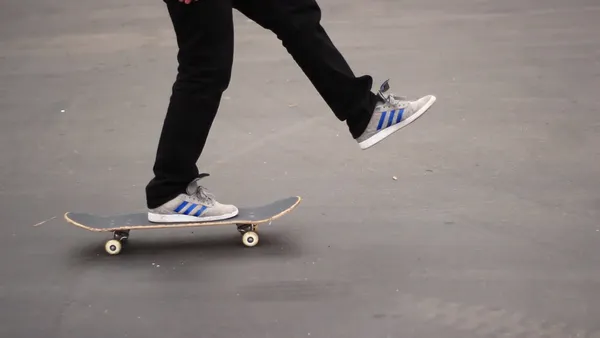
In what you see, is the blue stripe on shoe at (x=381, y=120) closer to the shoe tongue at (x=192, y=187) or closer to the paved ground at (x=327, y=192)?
the paved ground at (x=327, y=192)

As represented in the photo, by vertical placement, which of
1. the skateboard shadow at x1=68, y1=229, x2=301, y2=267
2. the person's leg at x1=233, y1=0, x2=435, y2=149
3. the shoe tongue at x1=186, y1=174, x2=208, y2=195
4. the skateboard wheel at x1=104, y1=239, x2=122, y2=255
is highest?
the person's leg at x1=233, y1=0, x2=435, y2=149

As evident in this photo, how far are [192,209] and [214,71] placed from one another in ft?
1.38

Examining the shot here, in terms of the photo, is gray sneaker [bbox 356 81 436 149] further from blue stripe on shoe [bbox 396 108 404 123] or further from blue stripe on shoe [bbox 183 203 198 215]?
blue stripe on shoe [bbox 183 203 198 215]

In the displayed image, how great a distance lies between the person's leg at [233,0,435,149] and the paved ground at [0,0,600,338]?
32cm

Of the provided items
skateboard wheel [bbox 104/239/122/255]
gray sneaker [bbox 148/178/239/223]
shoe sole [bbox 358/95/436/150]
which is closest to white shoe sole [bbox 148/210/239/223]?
gray sneaker [bbox 148/178/239/223]

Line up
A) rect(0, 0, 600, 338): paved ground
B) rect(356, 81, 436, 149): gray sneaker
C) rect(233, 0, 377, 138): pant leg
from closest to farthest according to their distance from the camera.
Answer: rect(0, 0, 600, 338): paved ground, rect(233, 0, 377, 138): pant leg, rect(356, 81, 436, 149): gray sneaker

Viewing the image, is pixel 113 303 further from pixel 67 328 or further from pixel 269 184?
pixel 269 184

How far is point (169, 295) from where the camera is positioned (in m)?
2.14

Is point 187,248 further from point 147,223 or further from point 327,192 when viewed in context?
point 327,192

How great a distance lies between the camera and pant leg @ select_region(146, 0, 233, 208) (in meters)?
2.10

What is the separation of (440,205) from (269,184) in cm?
55

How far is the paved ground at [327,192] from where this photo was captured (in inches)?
80.6

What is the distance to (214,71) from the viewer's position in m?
2.15

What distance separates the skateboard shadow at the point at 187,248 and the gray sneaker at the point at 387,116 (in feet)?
1.19
